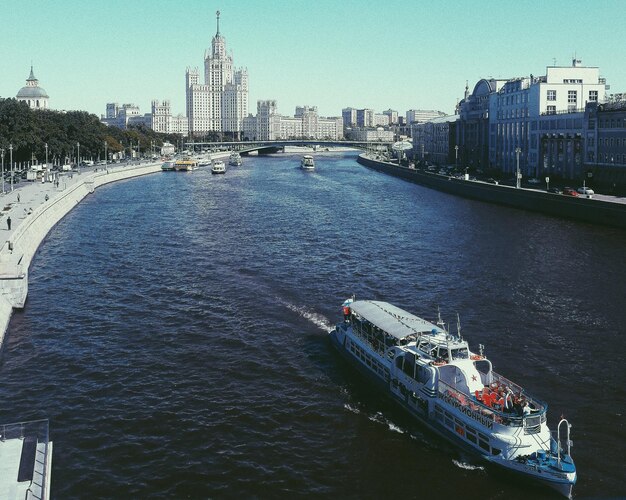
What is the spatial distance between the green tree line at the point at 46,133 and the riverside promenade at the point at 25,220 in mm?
6860

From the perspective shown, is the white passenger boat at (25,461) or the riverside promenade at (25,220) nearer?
the white passenger boat at (25,461)

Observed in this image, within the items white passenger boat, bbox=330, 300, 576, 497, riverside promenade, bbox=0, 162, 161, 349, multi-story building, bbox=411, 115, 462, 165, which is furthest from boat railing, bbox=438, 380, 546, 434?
multi-story building, bbox=411, 115, 462, 165

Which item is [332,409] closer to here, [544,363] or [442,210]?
[544,363]

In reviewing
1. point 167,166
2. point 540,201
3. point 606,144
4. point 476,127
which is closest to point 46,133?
point 167,166

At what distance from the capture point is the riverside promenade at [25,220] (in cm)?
3935

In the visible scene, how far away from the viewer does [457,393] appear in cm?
2509

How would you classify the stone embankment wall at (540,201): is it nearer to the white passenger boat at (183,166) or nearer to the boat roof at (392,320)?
the boat roof at (392,320)

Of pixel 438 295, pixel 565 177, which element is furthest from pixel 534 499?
pixel 565 177

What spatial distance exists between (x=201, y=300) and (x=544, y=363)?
1982 centimetres

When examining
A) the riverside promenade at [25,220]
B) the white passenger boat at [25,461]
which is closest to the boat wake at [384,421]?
the white passenger boat at [25,461]

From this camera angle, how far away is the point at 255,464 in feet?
77.8

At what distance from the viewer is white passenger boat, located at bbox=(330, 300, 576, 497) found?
74.3ft

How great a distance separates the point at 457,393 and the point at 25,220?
1730 inches

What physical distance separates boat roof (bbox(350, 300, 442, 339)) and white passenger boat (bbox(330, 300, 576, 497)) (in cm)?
4
